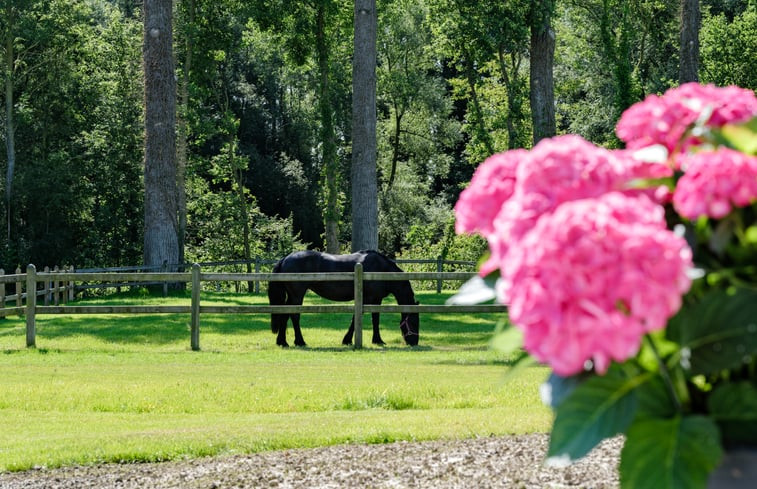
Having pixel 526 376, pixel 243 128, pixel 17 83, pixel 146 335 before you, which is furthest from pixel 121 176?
pixel 526 376

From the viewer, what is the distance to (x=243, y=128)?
151 ft

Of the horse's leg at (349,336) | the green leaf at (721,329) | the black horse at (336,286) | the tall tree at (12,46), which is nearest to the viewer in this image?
the green leaf at (721,329)

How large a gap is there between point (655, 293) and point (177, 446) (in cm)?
615

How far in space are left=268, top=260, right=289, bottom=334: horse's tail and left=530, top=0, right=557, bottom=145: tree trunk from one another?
37.5 ft

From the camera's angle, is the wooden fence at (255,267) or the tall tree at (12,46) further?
the tall tree at (12,46)

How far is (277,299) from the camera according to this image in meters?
15.5

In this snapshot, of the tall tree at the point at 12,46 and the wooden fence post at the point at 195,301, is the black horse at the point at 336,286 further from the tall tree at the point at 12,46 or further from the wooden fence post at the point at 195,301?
the tall tree at the point at 12,46

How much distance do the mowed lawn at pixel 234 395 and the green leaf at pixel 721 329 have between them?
5.29 metres

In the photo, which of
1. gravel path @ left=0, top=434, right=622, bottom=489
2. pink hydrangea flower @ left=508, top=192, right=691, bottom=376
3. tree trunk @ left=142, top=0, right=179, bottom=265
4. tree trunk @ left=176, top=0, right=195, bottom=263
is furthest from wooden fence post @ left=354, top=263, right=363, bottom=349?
tree trunk @ left=176, top=0, right=195, bottom=263

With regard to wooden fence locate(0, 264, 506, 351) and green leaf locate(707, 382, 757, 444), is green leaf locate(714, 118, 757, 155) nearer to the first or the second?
green leaf locate(707, 382, 757, 444)

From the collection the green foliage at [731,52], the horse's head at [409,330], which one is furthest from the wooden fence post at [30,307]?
the green foliage at [731,52]

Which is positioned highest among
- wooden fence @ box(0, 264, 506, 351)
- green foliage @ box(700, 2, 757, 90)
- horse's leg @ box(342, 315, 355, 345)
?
green foliage @ box(700, 2, 757, 90)

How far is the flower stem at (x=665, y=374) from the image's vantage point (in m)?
1.73

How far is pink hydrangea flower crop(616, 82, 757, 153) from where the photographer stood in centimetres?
208
